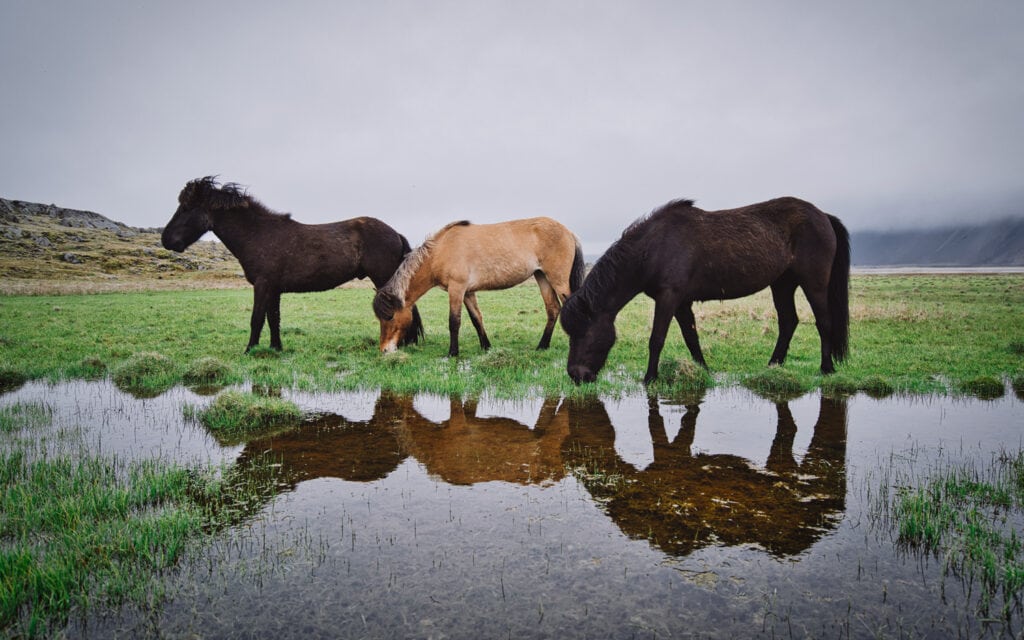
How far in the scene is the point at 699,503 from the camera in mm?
3805

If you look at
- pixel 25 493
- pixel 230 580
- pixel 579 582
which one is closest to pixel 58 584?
pixel 230 580

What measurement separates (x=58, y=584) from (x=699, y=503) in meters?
3.90

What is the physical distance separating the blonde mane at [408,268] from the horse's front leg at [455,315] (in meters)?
0.86

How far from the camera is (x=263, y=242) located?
36.7ft

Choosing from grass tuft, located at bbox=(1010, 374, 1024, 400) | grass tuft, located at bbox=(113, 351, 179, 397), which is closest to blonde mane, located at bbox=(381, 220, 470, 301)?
grass tuft, located at bbox=(113, 351, 179, 397)

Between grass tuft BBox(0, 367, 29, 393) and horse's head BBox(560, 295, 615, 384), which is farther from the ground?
horse's head BBox(560, 295, 615, 384)

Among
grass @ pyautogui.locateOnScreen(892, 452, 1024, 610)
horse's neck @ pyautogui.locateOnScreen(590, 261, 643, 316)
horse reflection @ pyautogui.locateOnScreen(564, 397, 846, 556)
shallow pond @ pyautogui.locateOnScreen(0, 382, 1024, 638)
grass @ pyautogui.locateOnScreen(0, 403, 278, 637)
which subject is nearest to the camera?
shallow pond @ pyautogui.locateOnScreen(0, 382, 1024, 638)

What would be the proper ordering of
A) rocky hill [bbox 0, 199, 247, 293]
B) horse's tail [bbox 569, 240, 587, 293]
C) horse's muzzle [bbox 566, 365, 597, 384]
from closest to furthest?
horse's muzzle [bbox 566, 365, 597, 384], horse's tail [bbox 569, 240, 587, 293], rocky hill [bbox 0, 199, 247, 293]

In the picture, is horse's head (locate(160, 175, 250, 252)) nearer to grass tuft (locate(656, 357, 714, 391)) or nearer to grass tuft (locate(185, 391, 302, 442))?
grass tuft (locate(185, 391, 302, 442))

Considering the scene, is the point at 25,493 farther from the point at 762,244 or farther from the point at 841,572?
the point at 762,244

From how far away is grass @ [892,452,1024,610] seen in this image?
2777 mm

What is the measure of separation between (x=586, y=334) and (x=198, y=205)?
896 cm

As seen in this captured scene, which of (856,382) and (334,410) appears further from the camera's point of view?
(856,382)

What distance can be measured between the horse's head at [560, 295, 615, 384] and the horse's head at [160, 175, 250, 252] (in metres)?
7.69
